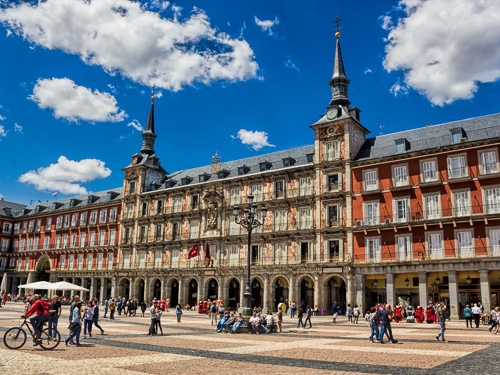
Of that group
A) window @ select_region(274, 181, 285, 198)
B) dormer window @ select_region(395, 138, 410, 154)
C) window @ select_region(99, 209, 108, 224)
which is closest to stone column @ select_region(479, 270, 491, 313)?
dormer window @ select_region(395, 138, 410, 154)

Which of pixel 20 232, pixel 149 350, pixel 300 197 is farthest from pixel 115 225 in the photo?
pixel 149 350

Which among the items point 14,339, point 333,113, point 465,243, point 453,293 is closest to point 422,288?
point 453,293

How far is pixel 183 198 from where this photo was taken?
55156 mm

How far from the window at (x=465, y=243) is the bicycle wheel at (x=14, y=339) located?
3129cm

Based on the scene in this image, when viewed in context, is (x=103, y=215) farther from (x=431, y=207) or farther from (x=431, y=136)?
(x=431, y=207)

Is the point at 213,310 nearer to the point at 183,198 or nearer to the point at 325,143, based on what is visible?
the point at 325,143

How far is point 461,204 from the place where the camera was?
36344mm

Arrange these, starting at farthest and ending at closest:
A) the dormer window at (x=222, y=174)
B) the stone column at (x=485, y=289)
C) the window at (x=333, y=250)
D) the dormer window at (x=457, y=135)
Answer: the dormer window at (x=222, y=174) < the window at (x=333, y=250) < the dormer window at (x=457, y=135) < the stone column at (x=485, y=289)

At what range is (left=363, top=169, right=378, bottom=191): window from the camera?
41.0m

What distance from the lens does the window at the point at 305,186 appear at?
45.3 m

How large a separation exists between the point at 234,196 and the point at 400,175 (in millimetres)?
18265

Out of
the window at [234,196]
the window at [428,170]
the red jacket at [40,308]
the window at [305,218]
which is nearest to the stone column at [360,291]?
the window at [305,218]

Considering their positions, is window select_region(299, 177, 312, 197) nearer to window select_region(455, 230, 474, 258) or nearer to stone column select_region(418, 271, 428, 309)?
stone column select_region(418, 271, 428, 309)

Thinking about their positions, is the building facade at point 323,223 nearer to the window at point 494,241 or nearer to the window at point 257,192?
the window at point 494,241
